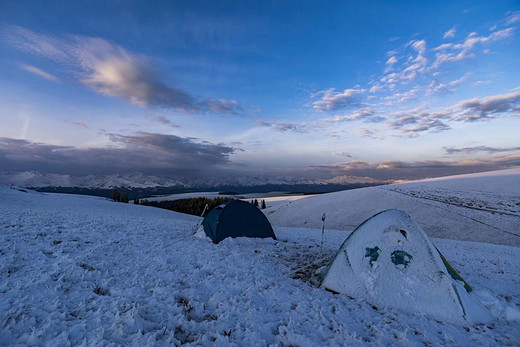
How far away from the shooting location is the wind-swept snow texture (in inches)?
183

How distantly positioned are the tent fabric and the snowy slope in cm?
2372

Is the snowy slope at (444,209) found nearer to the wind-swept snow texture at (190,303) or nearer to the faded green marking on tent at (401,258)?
the wind-swept snow texture at (190,303)

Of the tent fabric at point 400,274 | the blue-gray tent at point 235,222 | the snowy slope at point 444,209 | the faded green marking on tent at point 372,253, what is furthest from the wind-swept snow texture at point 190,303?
the snowy slope at point 444,209

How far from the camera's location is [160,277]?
7.34 metres

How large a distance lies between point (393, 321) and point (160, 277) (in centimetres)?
632

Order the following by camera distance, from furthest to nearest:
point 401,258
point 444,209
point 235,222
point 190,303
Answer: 1. point 444,209
2. point 235,222
3. point 401,258
4. point 190,303

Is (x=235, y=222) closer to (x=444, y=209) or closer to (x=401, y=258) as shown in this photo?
(x=401, y=258)

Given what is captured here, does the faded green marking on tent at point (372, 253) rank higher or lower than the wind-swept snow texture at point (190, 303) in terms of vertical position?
higher

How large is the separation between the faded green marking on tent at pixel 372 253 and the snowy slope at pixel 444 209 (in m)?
24.2

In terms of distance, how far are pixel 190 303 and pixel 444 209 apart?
34.0 m

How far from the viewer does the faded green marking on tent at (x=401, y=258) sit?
20.9 ft

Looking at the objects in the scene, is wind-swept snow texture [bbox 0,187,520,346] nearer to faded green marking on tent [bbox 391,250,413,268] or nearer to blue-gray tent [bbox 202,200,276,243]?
faded green marking on tent [bbox 391,250,413,268]

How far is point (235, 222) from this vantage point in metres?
12.6

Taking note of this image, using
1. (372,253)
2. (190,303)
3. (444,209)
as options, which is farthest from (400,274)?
(444,209)
